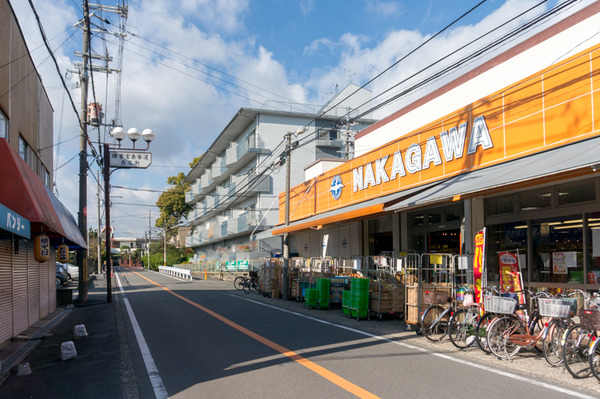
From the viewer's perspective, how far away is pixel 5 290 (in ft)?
32.9

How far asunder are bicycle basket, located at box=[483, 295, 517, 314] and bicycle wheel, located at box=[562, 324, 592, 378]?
1024 millimetres

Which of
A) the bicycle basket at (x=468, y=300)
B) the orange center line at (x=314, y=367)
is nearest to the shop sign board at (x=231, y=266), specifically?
the orange center line at (x=314, y=367)

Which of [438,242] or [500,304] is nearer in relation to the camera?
[500,304]

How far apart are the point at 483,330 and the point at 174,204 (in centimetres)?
6477

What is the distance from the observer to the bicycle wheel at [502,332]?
816cm

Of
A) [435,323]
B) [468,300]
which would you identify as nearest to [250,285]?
[435,323]

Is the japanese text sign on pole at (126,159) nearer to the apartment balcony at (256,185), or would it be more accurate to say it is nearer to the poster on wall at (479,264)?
the poster on wall at (479,264)

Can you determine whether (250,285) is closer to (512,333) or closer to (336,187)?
(336,187)

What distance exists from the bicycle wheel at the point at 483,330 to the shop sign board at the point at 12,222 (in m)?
7.74

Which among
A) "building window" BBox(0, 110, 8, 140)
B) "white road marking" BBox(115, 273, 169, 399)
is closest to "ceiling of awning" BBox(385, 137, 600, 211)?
"white road marking" BBox(115, 273, 169, 399)

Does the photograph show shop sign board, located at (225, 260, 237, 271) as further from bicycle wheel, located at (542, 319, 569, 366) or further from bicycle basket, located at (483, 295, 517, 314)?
bicycle wheel, located at (542, 319, 569, 366)

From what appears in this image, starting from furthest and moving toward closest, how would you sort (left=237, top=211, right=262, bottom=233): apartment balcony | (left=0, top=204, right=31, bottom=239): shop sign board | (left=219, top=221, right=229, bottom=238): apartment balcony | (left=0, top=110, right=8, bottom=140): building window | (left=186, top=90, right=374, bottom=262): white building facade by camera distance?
(left=219, top=221, right=229, bottom=238): apartment balcony < (left=186, top=90, right=374, bottom=262): white building facade < (left=237, top=211, right=262, bottom=233): apartment balcony < (left=0, top=110, right=8, bottom=140): building window < (left=0, top=204, right=31, bottom=239): shop sign board

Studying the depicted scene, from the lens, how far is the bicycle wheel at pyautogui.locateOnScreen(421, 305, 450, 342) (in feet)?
32.9

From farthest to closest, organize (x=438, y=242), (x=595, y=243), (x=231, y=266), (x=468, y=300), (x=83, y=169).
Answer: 1. (x=231, y=266)
2. (x=83, y=169)
3. (x=438, y=242)
4. (x=595, y=243)
5. (x=468, y=300)
